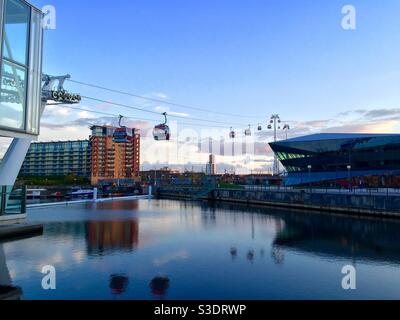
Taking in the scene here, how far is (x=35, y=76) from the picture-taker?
26.7m

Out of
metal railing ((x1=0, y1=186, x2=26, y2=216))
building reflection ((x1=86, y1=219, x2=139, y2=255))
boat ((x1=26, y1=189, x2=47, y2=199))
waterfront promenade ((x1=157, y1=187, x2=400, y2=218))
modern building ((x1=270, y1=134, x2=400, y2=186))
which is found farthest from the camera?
boat ((x1=26, y1=189, x2=47, y2=199))

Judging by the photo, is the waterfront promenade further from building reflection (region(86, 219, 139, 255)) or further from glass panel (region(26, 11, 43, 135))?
glass panel (region(26, 11, 43, 135))

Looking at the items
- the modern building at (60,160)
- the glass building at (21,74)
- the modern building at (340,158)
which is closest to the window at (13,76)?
the glass building at (21,74)

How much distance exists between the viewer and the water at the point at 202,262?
527 inches

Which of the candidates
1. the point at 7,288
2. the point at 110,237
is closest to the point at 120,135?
the point at 110,237

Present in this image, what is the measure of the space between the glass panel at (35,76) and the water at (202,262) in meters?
8.09

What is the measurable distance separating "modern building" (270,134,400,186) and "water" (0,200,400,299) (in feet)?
169

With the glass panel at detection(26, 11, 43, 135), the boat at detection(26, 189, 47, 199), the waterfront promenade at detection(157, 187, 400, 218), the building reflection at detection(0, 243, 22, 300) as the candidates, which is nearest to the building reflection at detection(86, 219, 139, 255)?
the building reflection at detection(0, 243, 22, 300)

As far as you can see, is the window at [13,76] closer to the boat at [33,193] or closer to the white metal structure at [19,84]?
the white metal structure at [19,84]

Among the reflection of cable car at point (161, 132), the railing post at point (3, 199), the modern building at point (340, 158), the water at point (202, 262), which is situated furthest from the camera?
the modern building at point (340, 158)

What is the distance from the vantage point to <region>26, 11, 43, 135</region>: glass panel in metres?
26.0

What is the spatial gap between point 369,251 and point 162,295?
46.7ft

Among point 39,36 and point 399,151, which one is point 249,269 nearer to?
point 39,36
